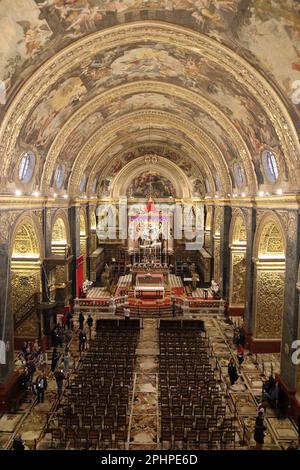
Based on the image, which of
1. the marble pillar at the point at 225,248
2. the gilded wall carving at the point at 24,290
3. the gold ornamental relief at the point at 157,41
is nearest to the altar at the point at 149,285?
the marble pillar at the point at 225,248

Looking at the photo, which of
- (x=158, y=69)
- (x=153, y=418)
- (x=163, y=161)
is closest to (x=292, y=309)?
(x=153, y=418)

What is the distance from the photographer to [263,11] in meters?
11.5

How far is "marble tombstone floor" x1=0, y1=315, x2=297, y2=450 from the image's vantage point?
1316 centimetres

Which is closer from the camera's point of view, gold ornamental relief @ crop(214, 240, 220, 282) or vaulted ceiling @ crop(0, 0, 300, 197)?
vaulted ceiling @ crop(0, 0, 300, 197)

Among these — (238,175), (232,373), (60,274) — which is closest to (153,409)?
(232,373)

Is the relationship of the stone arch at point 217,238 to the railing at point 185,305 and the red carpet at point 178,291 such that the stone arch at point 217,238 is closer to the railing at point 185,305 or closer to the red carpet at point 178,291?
the railing at point 185,305

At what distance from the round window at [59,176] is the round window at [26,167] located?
13.7ft

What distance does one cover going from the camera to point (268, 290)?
20.9 m

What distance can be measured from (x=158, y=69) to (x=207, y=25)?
20.5 feet

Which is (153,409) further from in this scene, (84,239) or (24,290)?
(84,239)

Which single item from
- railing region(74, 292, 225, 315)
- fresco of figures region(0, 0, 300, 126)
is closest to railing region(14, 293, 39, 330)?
railing region(74, 292, 225, 315)

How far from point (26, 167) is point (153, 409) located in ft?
39.7

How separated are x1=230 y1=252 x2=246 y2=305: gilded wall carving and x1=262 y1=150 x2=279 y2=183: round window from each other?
807 cm

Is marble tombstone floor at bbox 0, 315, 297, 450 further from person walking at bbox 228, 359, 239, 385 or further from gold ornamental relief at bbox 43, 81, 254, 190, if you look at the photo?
gold ornamental relief at bbox 43, 81, 254, 190
